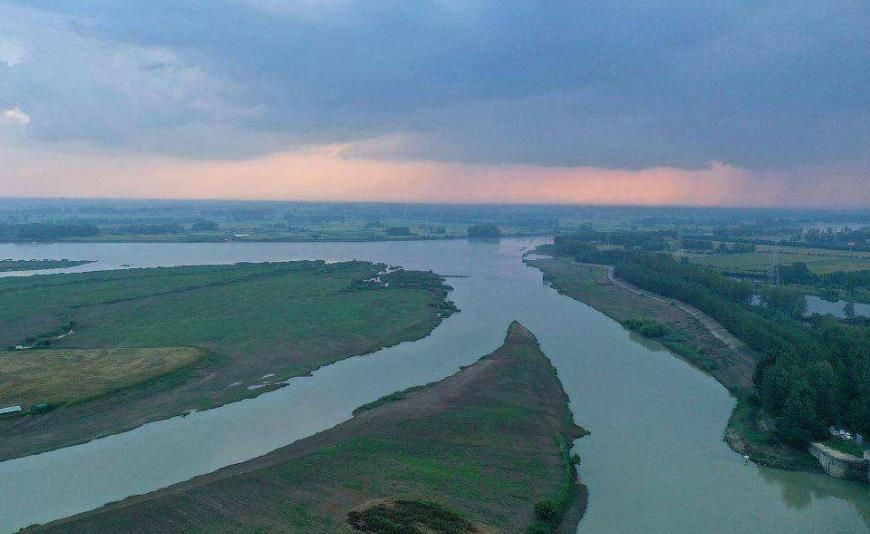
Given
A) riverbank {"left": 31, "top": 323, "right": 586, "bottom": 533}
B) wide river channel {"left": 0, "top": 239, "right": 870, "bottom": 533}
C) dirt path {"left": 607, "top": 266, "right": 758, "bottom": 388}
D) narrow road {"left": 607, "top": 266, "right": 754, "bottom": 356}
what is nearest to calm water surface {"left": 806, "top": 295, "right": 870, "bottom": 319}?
narrow road {"left": 607, "top": 266, "right": 754, "bottom": 356}

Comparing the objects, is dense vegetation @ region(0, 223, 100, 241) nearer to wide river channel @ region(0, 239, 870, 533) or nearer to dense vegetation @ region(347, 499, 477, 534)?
wide river channel @ region(0, 239, 870, 533)

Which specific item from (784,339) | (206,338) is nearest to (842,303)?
(784,339)

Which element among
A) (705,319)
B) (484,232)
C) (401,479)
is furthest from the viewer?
(484,232)

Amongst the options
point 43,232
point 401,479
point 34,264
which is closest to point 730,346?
point 401,479

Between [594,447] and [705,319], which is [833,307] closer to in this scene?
[705,319]

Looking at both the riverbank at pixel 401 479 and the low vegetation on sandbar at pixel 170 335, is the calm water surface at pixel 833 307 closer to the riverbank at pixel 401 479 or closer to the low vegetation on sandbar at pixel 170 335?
the low vegetation on sandbar at pixel 170 335
